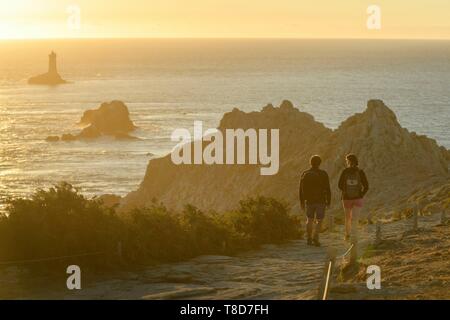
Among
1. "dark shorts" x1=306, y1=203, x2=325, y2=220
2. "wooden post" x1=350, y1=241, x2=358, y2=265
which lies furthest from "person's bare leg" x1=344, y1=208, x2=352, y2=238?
"wooden post" x1=350, y1=241, x2=358, y2=265

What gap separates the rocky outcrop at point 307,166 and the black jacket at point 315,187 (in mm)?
18685

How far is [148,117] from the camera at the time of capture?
490 ft

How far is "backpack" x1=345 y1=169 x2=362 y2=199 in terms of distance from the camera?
1772cm

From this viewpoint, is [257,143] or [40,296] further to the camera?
[257,143]

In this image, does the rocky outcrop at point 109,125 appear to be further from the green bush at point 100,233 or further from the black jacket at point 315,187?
the black jacket at point 315,187

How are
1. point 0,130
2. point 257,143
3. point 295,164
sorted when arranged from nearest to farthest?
point 295,164 < point 257,143 < point 0,130

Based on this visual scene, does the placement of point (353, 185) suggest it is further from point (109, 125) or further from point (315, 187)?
point (109, 125)

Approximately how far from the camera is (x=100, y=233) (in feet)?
56.0

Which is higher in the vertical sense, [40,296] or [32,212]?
[32,212]

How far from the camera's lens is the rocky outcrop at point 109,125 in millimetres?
123387
